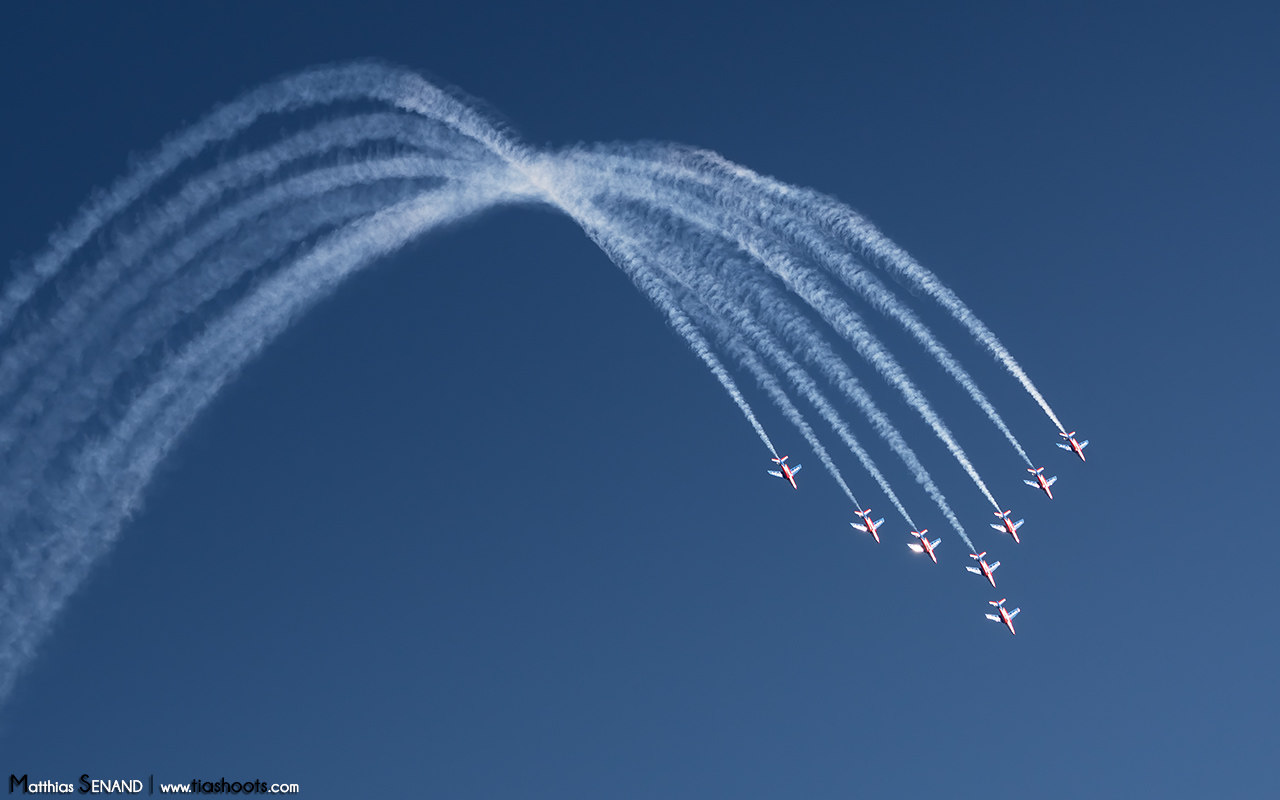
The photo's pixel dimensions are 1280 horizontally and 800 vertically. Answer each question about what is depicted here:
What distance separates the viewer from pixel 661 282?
2269 inches

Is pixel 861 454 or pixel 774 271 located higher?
pixel 774 271

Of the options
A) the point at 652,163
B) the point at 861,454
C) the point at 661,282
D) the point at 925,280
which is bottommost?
the point at 861,454

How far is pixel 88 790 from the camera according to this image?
6081 centimetres

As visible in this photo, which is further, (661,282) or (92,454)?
(661,282)

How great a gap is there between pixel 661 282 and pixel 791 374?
22.3 ft

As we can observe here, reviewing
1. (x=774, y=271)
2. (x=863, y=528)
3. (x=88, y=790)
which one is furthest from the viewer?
(x=863, y=528)

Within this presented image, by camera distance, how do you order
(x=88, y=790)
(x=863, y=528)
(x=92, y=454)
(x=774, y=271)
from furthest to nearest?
1. (x=863, y=528)
2. (x=88, y=790)
3. (x=774, y=271)
4. (x=92, y=454)

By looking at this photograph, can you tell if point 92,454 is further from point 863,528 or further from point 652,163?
point 863,528

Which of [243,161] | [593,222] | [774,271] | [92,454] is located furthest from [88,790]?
[774,271]

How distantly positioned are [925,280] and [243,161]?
28.6 meters

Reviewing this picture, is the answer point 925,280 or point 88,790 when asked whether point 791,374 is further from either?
point 88,790

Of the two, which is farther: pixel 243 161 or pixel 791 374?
pixel 791 374

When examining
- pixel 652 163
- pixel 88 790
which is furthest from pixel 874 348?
pixel 88 790

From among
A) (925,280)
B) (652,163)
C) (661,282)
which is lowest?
(925,280)
